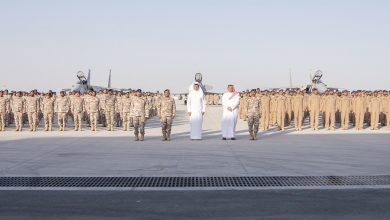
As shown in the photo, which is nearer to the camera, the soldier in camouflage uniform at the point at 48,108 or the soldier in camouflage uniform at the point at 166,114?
the soldier in camouflage uniform at the point at 166,114

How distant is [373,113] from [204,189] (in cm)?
1580

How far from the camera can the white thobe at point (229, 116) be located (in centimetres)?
1655

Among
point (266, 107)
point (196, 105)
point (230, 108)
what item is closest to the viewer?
point (196, 105)

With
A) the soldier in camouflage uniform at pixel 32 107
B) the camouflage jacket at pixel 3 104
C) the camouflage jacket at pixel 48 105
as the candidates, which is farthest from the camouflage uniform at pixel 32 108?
the camouflage jacket at pixel 3 104

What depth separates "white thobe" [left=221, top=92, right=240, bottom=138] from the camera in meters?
16.5

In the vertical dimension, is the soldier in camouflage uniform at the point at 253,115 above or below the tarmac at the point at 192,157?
above

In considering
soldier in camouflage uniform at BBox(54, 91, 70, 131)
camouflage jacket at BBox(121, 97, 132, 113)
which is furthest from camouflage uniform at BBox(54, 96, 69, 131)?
camouflage jacket at BBox(121, 97, 132, 113)

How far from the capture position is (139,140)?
636 inches

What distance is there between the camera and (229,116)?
55.1 ft

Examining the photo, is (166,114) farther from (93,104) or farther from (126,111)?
(93,104)

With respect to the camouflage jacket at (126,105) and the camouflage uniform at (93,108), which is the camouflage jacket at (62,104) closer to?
the camouflage uniform at (93,108)

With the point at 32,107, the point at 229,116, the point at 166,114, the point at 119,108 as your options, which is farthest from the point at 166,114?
the point at 119,108

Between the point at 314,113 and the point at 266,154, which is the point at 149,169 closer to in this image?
the point at 266,154
